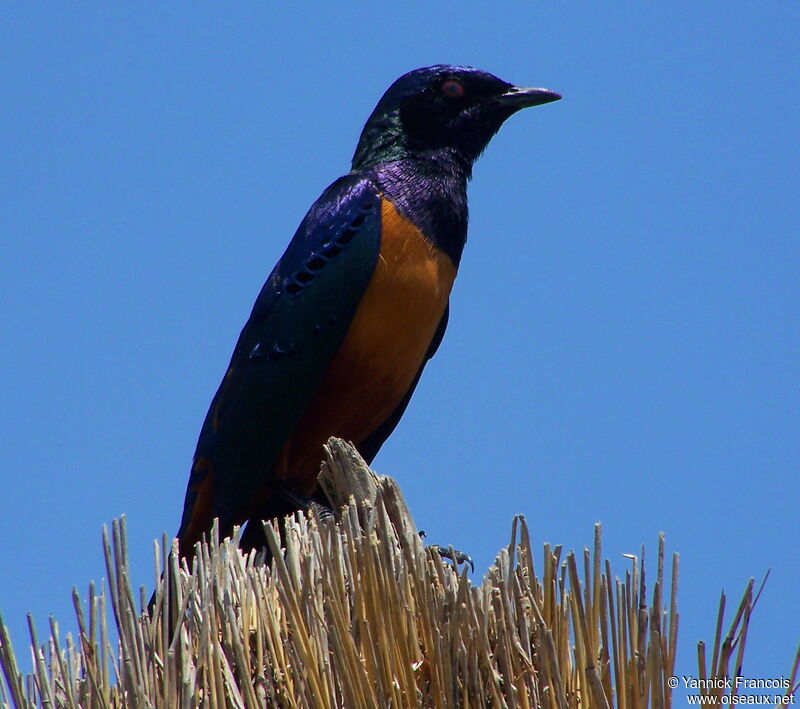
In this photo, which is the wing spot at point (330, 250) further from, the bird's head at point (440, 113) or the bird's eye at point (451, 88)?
the bird's eye at point (451, 88)

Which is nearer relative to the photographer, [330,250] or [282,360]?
[282,360]

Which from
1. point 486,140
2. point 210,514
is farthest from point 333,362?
point 486,140

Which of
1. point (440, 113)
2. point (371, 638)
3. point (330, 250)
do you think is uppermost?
point (440, 113)

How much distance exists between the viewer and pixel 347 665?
2869 millimetres

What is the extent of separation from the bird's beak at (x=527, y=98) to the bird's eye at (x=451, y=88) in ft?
0.83

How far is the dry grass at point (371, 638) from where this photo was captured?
292 cm

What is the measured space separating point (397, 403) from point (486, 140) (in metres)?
1.68

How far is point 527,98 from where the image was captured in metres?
6.49

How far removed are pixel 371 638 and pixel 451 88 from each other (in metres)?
4.13

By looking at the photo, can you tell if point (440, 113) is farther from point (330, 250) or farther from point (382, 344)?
point (382, 344)

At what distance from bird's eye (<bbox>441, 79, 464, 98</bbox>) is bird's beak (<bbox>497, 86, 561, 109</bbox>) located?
0.25m

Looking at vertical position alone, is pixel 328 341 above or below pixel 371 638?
above

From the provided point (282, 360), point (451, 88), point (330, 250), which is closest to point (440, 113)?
point (451, 88)

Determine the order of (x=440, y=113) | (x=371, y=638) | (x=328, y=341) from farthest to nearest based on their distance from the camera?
(x=440, y=113) < (x=328, y=341) < (x=371, y=638)
